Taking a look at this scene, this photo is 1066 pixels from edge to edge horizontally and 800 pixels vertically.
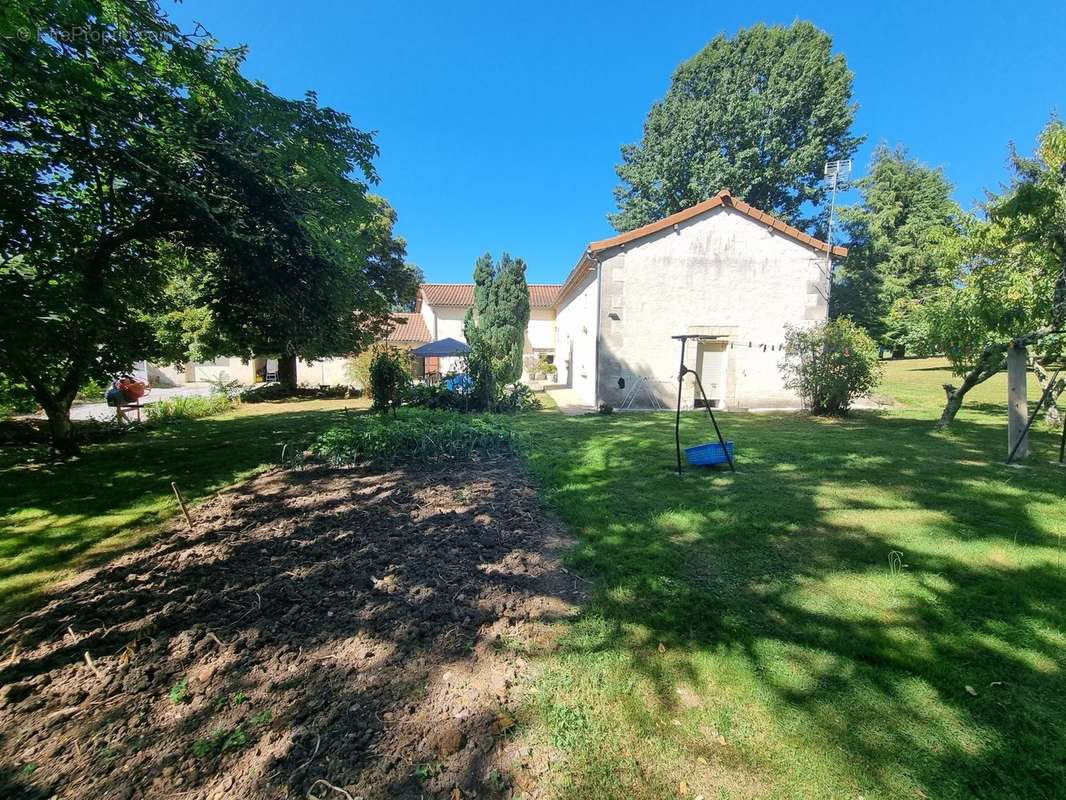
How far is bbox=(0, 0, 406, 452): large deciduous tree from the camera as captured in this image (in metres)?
4.68

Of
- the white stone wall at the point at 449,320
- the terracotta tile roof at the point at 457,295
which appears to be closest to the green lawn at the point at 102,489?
the white stone wall at the point at 449,320

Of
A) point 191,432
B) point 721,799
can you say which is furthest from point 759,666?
point 191,432

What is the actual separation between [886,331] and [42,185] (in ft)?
122

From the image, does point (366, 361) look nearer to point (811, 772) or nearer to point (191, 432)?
point (191, 432)

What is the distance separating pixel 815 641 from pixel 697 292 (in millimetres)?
11604

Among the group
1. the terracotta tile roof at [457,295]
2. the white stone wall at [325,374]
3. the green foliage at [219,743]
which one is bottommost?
the green foliage at [219,743]

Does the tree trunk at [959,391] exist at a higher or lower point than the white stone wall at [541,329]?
lower

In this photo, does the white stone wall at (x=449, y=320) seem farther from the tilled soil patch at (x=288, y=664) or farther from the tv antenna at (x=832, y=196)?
the tilled soil patch at (x=288, y=664)

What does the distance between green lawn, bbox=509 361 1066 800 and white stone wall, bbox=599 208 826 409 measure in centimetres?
758

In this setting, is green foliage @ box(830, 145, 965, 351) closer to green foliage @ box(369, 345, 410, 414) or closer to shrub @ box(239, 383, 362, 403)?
green foliage @ box(369, 345, 410, 414)

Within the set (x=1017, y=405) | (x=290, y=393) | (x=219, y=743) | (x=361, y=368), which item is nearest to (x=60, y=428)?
(x=219, y=743)

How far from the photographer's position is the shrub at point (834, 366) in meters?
10.8

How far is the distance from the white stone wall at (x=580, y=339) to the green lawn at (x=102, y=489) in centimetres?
841

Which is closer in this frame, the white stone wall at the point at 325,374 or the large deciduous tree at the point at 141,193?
the large deciduous tree at the point at 141,193
